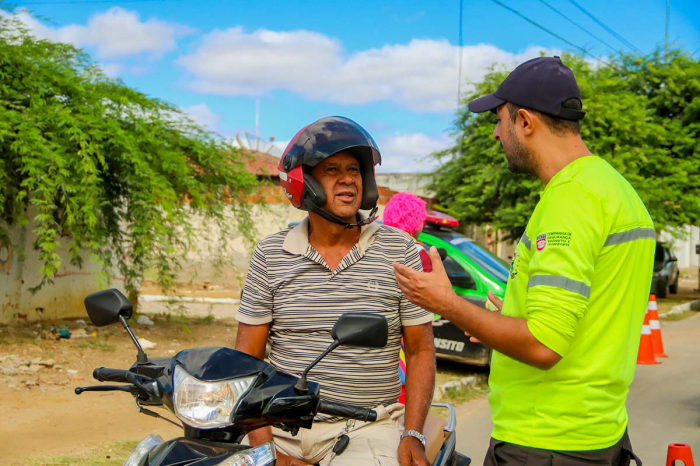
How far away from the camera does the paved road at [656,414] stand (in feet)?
21.0

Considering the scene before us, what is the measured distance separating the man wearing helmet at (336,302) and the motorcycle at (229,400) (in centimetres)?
49

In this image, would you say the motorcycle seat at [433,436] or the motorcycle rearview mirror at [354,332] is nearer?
the motorcycle rearview mirror at [354,332]

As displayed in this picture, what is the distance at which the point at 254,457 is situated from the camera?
2.02 m

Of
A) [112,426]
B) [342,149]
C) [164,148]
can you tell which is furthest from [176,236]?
[342,149]

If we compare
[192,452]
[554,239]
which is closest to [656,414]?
[554,239]

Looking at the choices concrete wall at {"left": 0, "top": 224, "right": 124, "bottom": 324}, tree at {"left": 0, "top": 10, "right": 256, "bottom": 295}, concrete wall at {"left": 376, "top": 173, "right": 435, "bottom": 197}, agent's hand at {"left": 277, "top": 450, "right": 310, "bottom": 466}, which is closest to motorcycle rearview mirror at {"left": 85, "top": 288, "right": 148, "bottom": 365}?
agent's hand at {"left": 277, "top": 450, "right": 310, "bottom": 466}

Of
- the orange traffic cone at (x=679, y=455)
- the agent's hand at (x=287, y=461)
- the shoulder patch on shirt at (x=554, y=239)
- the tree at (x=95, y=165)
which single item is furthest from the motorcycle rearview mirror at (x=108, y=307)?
the tree at (x=95, y=165)

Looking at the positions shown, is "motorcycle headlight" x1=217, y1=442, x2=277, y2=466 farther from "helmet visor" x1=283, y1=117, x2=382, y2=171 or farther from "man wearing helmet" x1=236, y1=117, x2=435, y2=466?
"helmet visor" x1=283, y1=117, x2=382, y2=171

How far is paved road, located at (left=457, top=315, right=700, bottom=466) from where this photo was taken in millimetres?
6393

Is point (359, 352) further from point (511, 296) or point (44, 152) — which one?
point (44, 152)

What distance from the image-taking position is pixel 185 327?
11.3 meters

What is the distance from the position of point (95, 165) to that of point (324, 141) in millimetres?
7083

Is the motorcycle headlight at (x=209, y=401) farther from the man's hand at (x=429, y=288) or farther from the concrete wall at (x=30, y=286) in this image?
the concrete wall at (x=30, y=286)

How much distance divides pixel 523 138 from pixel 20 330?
9.54 m
